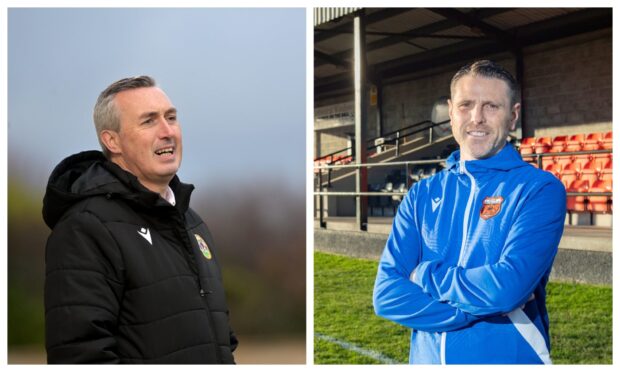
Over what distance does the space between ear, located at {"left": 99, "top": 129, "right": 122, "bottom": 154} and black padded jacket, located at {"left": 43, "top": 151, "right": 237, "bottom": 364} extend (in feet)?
0.10

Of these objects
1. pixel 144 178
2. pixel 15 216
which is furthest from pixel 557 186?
pixel 15 216

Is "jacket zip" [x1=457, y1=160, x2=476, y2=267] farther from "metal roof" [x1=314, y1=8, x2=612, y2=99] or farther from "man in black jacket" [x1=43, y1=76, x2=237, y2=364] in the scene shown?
"metal roof" [x1=314, y1=8, x2=612, y2=99]

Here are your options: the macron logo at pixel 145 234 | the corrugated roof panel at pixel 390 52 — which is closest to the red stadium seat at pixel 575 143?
the corrugated roof panel at pixel 390 52

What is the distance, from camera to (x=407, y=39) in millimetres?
3367

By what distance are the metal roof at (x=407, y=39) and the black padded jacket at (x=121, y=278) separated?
4.99 ft

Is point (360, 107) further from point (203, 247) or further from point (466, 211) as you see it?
point (203, 247)

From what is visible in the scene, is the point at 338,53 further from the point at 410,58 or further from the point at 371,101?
the point at 410,58

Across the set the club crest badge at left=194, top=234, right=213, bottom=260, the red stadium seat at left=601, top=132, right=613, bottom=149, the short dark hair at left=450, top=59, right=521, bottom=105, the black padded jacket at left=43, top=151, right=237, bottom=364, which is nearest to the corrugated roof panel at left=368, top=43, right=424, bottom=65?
the short dark hair at left=450, top=59, right=521, bottom=105

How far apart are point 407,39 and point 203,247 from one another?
228cm

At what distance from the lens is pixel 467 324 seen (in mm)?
1591

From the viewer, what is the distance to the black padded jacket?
1150 mm

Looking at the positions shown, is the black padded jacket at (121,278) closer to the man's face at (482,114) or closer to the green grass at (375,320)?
the man's face at (482,114)

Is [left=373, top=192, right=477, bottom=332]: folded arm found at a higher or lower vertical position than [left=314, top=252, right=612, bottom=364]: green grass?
higher

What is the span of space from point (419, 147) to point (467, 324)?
11.1 ft
